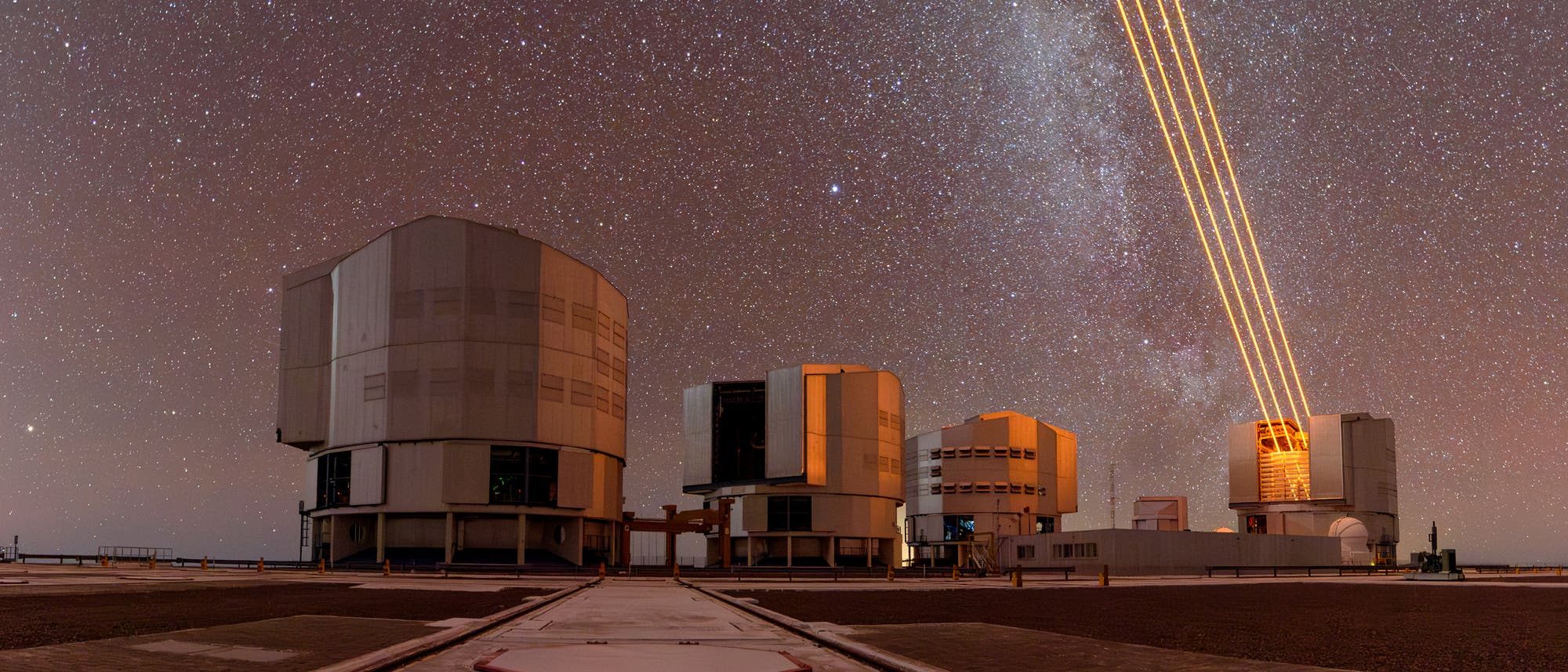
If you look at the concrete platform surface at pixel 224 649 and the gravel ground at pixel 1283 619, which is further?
the gravel ground at pixel 1283 619

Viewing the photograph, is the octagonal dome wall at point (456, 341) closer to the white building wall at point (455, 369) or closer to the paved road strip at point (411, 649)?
the white building wall at point (455, 369)

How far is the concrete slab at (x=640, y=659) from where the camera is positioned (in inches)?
539

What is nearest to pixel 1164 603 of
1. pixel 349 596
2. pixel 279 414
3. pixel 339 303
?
pixel 349 596

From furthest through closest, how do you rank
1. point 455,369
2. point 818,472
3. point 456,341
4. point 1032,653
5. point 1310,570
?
point 818,472
point 1310,570
point 456,341
point 455,369
point 1032,653

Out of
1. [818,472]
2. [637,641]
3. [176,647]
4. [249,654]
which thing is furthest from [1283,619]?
[818,472]

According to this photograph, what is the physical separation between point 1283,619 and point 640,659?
18.3 metres

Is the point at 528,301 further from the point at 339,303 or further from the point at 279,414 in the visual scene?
the point at 279,414

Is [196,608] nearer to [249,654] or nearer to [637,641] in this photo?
[249,654]

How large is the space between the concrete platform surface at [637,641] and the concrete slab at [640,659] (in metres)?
0.01

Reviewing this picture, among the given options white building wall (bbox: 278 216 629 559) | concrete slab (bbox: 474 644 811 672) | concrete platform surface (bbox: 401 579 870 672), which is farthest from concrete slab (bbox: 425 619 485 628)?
white building wall (bbox: 278 216 629 559)

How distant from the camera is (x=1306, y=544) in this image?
113750 millimetres

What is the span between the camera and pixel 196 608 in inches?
1063

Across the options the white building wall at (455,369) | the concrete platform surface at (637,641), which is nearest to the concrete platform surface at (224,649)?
the concrete platform surface at (637,641)

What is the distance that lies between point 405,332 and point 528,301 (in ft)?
29.0
